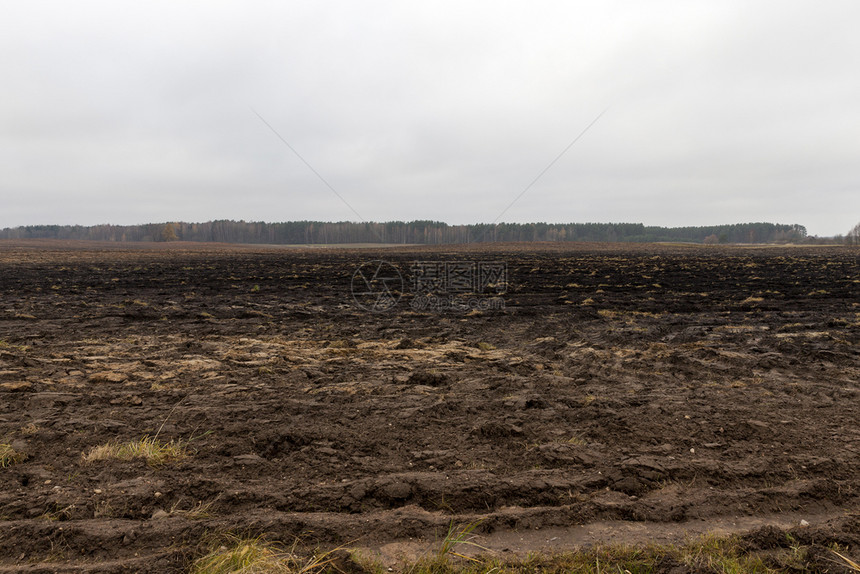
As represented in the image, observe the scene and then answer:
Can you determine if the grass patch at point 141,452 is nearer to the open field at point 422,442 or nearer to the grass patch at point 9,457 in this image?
the open field at point 422,442

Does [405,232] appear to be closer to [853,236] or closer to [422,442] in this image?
[853,236]

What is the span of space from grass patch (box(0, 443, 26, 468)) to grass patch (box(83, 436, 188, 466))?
0.53m

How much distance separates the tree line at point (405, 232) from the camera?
151 metres

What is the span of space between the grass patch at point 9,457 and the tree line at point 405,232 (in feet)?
469

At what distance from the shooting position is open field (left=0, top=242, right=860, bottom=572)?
3168mm

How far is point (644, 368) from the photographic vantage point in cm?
736

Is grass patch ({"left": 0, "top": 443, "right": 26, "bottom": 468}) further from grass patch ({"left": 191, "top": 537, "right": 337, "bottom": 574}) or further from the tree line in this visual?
the tree line

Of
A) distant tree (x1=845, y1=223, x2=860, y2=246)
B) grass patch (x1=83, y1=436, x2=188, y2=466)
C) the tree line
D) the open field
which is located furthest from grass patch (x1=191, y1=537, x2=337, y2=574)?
distant tree (x1=845, y1=223, x2=860, y2=246)

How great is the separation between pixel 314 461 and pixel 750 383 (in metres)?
6.12

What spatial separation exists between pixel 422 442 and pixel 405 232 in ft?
500

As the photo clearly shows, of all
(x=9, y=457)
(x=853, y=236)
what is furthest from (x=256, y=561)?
(x=853, y=236)

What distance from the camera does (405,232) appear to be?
155 m

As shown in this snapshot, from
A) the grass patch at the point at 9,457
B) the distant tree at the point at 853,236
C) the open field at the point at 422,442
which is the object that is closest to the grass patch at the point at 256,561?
the open field at the point at 422,442

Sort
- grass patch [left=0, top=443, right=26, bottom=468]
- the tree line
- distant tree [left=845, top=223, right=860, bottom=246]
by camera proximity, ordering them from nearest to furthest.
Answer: grass patch [left=0, top=443, right=26, bottom=468] → distant tree [left=845, top=223, right=860, bottom=246] → the tree line
